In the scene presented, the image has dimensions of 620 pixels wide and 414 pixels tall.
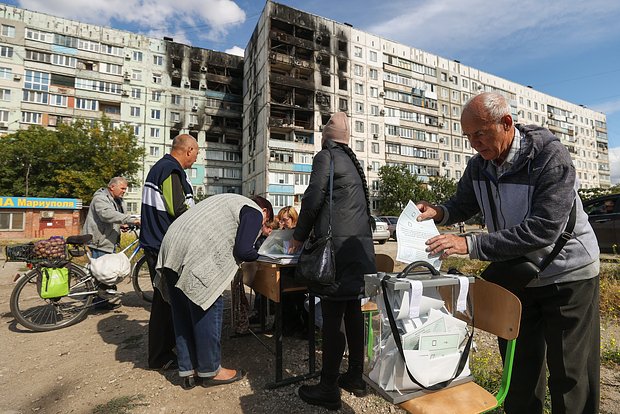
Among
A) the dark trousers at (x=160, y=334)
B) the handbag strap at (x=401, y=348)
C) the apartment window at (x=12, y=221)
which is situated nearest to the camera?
the handbag strap at (x=401, y=348)

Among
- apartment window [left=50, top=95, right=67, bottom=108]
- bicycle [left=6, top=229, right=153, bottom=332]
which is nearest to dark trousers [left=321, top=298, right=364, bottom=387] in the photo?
bicycle [left=6, top=229, right=153, bottom=332]

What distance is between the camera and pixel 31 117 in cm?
3378

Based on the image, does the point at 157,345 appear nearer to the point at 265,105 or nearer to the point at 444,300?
the point at 444,300

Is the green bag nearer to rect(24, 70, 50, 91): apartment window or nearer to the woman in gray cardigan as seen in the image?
the woman in gray cardigan

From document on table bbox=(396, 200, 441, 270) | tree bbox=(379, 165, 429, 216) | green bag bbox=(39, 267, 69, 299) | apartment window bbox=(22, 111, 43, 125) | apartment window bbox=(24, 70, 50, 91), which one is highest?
apartment window bbox=(24, 70, 50, 91)

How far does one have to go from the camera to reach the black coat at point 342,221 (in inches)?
96.7

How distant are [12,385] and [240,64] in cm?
4609

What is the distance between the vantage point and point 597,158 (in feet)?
235

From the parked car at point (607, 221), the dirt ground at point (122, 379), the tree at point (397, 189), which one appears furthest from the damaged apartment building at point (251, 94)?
the dirt ground at point (122, 379)

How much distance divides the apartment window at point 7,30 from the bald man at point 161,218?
44895mm

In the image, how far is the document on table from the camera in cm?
165

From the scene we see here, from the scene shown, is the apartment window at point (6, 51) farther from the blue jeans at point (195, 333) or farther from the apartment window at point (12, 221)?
the blue jeans at point (195, 333)

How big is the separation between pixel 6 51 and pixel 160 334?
44908 millimetres

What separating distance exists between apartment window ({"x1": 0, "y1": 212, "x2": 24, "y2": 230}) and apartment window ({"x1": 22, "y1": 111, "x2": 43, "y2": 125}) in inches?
506
